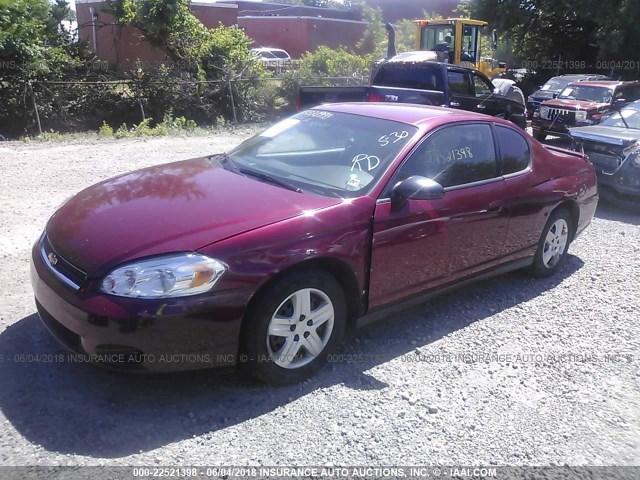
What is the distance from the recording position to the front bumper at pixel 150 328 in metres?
3.04

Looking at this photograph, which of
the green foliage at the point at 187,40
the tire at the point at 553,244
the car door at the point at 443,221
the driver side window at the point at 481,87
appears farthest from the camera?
the green foliage at the point at 187,40

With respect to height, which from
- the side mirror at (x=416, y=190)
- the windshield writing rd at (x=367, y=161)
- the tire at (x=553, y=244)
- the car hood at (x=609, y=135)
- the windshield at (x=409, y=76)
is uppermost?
the windshield at (x=409, y=76)

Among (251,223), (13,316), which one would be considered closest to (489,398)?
(251,223)

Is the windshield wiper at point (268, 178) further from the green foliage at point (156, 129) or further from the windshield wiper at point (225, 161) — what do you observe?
the green foliage at point (156, 129)

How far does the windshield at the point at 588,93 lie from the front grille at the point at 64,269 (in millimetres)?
13926

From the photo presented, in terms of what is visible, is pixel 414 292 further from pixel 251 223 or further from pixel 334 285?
pixel 251 223

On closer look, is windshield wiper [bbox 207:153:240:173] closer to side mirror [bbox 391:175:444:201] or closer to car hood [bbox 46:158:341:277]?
car hood [bbox 46:158:341:277]

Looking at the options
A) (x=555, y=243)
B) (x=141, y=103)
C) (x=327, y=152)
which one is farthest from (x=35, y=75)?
(x=555, y=243)

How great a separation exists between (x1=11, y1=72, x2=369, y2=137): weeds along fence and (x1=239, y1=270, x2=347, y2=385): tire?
12956mm

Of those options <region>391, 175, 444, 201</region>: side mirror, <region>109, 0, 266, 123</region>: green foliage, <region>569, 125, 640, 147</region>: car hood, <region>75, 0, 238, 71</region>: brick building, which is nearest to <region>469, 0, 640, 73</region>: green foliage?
<region>75, 0, 238, 71</region>: brick building

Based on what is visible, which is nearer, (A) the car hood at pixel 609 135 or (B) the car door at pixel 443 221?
(B) the car door at pixel 443 221

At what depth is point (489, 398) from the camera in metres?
3.67

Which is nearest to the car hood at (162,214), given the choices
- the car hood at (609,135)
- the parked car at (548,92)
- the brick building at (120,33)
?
the car hood at (609,135)

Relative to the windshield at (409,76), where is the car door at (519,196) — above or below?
below
